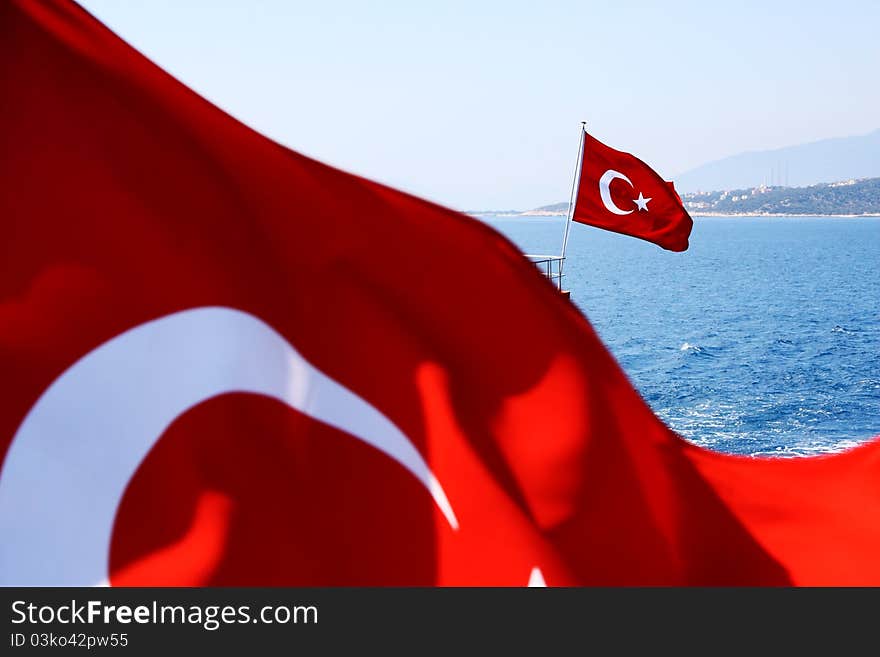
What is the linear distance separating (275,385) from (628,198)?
11.1 m

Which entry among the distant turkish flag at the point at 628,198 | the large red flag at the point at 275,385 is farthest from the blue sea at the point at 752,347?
the distant turkish flag at the point at 628,198

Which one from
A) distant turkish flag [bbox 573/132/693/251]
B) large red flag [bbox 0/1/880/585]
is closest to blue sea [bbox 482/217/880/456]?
large red flag [bbox 0/1/880/585]

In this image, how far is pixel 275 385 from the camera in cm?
346

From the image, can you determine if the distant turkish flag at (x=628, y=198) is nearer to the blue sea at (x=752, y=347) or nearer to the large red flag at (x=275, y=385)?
the blue sea at (x=752, y=347)

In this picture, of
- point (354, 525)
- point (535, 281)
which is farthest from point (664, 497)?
point (354, 525)

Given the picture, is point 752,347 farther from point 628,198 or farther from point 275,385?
point 275,385

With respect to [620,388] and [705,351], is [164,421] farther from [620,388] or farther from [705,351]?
[705,351]

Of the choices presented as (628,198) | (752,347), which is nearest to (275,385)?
(628,198)

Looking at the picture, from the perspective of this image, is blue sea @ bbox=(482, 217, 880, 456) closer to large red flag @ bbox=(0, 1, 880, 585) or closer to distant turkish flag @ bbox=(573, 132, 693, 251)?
large red flag @ bbox=(0, 1, 880, 585)

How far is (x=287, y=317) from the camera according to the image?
355 cm

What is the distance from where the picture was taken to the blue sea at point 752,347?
3559 centimetres

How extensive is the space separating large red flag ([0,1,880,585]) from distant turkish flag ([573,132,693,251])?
9415mm

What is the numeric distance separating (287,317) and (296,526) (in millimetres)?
746

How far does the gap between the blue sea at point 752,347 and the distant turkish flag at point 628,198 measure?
4.67 metres
